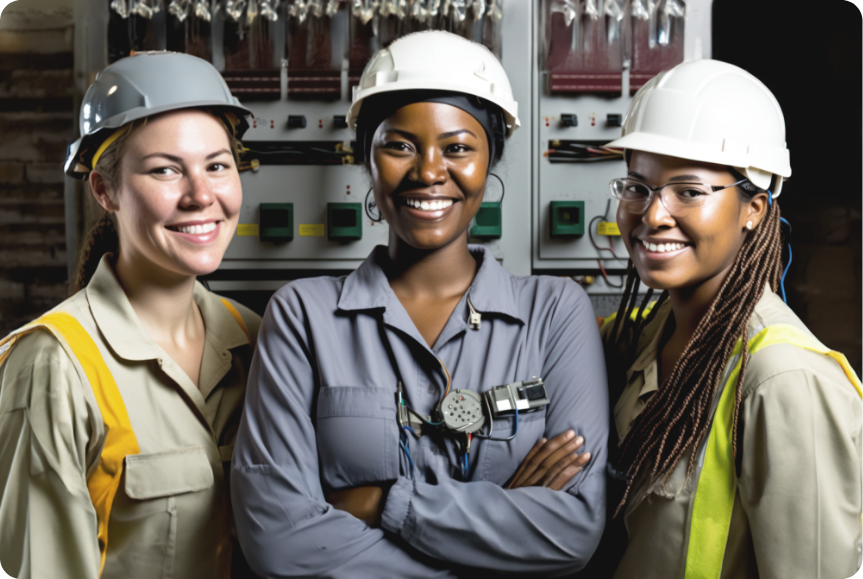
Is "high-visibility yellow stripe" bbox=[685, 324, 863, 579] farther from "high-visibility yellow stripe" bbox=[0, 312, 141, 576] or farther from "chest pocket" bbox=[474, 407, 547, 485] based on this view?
"high-visibility yellow stripe" bbox=[0, 312, 141, 576]

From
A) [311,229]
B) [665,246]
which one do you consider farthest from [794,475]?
[311,229]

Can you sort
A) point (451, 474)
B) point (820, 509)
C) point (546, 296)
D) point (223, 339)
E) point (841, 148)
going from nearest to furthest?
point (820, 509) < point (451, 474) < point (546, 296) < point (223, 339) < point (841, 148)

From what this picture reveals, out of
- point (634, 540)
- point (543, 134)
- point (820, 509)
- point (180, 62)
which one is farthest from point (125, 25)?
point (820, 509)

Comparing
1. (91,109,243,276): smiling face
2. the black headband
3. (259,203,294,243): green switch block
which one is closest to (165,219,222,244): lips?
(91,109,243,276): smiling face

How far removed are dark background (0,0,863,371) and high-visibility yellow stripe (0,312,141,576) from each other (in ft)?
3.87

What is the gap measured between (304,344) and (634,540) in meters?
0.78

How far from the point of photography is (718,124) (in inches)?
51.1

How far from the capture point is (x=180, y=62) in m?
1.48

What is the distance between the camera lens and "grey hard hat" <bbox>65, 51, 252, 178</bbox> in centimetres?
141

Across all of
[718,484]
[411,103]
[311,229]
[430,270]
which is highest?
[411,103]

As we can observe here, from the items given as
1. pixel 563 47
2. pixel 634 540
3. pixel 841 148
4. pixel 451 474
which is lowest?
pixel 634 540

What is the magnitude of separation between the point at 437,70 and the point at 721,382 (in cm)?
86

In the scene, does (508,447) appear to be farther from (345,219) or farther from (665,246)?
(345,219)

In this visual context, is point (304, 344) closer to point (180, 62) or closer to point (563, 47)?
point (180, 62)
